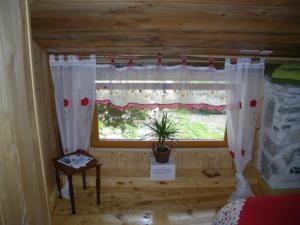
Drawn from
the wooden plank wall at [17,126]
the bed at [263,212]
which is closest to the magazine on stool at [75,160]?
the bed at [263,212]

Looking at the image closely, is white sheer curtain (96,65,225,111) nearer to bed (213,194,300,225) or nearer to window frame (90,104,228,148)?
window frame (90,104,228,148)

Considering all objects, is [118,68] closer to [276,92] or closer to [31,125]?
[276,92]

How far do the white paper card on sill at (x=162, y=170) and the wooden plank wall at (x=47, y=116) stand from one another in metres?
1.18

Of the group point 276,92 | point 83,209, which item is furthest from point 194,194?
point 276,92

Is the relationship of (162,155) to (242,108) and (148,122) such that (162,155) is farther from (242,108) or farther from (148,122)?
(242,108)

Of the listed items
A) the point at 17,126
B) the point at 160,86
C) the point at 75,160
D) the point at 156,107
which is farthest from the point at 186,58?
the point at 17,126

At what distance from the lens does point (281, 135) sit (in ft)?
9.23

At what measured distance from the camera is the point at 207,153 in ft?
11.2

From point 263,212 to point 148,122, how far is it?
176 centimetres

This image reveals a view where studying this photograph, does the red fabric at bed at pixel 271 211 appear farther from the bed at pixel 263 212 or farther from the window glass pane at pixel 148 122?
the window glass pane at pixel 148 122

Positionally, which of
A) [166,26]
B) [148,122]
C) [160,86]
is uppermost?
[166,26]

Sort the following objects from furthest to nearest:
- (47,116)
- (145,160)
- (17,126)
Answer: (145,160), (47,116), (17,126)

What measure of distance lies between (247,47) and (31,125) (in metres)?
2.36

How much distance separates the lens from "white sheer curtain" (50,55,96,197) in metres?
2.80
